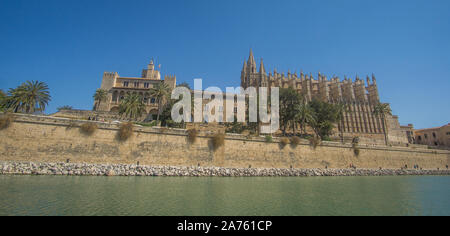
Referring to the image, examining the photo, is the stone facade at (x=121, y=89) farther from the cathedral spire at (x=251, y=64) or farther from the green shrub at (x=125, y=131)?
the cathedral spire at (x=251, y=64)

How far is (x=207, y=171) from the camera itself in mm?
23125

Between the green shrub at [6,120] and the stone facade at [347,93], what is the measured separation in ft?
182

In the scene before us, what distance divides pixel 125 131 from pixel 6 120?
1081cm

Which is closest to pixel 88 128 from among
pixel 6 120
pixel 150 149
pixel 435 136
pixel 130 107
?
pixel 150 149

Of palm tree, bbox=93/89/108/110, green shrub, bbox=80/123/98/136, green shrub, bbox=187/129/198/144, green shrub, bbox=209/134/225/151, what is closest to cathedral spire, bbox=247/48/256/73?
palm tree, bbox=93/89/108/110

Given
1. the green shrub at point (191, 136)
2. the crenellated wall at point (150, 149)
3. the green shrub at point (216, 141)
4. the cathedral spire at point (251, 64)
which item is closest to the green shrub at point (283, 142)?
the crenellated wall at point (150, 149)

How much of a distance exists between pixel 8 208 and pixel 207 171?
16367 millimetres

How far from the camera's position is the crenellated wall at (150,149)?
819 inches

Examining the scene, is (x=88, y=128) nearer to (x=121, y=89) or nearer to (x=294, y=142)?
(x=294, y=142)

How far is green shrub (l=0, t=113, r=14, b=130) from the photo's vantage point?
20391 mm

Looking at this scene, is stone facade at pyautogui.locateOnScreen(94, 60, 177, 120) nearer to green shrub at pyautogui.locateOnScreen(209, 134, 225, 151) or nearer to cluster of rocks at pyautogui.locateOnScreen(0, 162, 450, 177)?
green shrub at pyautogui.locateOnScreen(209, 134, 225, 151)

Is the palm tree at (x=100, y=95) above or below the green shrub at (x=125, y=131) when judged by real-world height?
above
